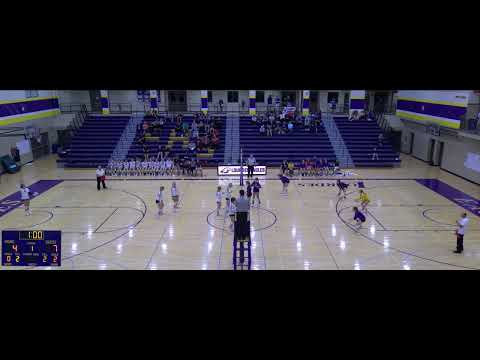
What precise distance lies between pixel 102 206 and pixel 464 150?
20.5 m

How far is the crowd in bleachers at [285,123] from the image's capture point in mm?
30172

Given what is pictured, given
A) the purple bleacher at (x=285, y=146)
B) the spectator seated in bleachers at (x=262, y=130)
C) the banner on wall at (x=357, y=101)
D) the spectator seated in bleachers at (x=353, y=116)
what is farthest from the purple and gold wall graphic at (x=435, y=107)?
the spectator seated in bleachers at (x=262, y=130)

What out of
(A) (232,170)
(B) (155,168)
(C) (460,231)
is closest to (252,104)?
(A) (232,170)

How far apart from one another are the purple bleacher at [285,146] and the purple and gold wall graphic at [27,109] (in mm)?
14893

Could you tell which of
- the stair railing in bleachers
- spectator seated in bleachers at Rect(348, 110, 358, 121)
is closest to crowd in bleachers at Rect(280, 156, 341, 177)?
spectator seated in bleachers at Rect(348, 110, 358, 121)

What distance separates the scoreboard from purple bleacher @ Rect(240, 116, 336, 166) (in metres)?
19.9

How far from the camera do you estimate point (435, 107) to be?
1017 inches

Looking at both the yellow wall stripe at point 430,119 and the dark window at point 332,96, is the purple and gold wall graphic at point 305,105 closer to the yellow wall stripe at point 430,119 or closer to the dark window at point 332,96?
the dark window at point 332,96

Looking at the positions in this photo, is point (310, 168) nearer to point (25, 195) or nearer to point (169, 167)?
point (169, 167)

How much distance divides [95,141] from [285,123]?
48.1 feet
